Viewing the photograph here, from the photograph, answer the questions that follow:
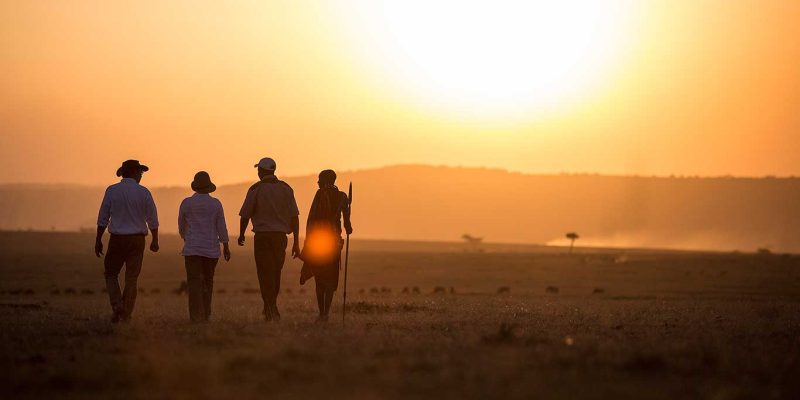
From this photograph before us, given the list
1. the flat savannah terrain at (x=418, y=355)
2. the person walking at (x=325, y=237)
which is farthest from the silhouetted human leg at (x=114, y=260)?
the person walking at (x=325, y=237)

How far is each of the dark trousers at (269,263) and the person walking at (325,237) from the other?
1.30 ft

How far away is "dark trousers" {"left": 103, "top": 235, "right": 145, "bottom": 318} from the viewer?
15.4m

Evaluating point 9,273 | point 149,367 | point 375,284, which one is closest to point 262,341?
point 149,367

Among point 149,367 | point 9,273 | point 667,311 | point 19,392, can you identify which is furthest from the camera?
point 9,273

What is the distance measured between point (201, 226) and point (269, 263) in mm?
1175

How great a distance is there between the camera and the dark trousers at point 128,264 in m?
15.4

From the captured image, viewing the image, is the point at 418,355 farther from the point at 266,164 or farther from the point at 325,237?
the point at 266,164

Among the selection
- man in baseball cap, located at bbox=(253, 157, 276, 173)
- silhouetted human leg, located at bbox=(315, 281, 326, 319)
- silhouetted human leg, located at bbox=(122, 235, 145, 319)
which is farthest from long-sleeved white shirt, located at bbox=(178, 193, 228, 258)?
silhouetted human leg, located at bbox=(315, 281, 326, 319)

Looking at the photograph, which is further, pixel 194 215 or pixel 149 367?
pixel 194 215

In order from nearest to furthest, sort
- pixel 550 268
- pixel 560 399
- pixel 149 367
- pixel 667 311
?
pixel 560 399 → pixel 149 367 → pixel 667 311 → pixel 550 268

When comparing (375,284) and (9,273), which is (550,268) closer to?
(375,284)

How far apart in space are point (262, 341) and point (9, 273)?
186 ft

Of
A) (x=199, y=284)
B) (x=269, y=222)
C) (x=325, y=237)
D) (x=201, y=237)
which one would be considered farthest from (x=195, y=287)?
(x=325, y=237)

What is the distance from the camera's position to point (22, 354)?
10664mm
